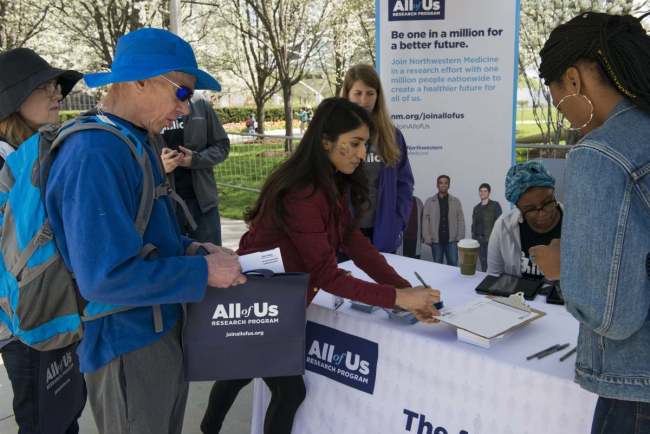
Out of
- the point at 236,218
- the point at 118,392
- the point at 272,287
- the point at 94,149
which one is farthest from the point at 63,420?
the point at 236,218

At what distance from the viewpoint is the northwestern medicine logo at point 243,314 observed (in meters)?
1.57

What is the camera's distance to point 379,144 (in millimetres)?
3326

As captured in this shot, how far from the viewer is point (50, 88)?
2.13m

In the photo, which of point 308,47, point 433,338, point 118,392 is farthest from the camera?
point 308,47

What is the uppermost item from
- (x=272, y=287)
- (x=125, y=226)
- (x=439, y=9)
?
(x=439, y=9)

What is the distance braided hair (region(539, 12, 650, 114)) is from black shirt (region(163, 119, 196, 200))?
2.88 meters

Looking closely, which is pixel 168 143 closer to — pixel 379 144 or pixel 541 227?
pixel 379 144

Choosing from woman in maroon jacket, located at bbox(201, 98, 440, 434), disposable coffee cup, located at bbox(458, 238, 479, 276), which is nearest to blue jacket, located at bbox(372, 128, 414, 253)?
disposable coffee cup, located at bbox(458, 238, 479, 276)

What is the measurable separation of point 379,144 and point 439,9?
136 cm

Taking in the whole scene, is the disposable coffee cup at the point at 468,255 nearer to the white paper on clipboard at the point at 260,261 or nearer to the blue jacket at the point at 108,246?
the white paper on clipboard at the point at 260,261

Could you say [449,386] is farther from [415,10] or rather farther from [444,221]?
[415,10]

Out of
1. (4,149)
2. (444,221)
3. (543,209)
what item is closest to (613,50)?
(543,209)

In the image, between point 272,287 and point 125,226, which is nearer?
point 125,226

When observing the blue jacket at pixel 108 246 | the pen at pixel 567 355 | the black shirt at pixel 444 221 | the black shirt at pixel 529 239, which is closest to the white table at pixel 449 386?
the pen at pixel 567 355
